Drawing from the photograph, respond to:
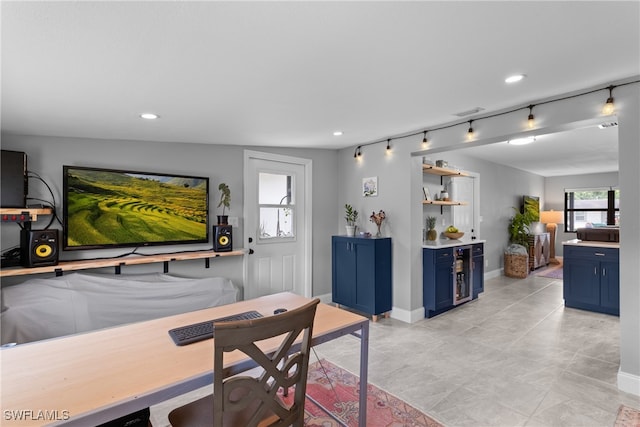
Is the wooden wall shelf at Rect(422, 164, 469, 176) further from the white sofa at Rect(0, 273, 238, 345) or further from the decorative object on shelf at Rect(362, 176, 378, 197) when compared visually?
the white sofa at Rect(0, 273, 238, 345)

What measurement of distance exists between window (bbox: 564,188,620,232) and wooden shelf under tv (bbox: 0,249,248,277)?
879 centimetres

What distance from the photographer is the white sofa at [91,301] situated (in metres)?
2.54

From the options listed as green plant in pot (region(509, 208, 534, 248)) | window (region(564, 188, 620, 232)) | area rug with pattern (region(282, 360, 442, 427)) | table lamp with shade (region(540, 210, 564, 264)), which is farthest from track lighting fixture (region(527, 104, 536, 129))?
window (region(564, 188, 620, 232))

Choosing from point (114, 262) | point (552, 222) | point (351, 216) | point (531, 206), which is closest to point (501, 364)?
point (351, 216)

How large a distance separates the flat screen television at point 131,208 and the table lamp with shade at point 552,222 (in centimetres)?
816

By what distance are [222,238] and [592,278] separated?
492 centimetres

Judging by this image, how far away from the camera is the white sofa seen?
2537mm

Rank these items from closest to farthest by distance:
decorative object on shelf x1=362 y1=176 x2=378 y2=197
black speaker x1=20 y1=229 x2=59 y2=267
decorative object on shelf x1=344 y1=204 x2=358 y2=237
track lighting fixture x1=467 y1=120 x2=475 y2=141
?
black speaker x1=20 y1=229 x2=59 y2=267 → track lighting fixture x1=467 y1=120 x2=475 y2=141 → decorative object on shelf x1=362 y1=176 x2=378 y2=197 → decorative object on shelf x1=344 y1=204 x2=358 y2=237

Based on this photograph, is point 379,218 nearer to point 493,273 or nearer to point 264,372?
point 264,372

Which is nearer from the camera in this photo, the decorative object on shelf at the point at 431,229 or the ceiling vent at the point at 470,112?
the ceiling vent at the point at 470,112

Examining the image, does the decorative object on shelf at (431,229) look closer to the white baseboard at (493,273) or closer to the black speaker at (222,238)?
the white baseboard at (493,273)

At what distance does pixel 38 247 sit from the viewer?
104 inches

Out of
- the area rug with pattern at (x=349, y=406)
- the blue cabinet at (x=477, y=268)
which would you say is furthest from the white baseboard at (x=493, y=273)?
the area rug with pattern at (x=349, y=406)

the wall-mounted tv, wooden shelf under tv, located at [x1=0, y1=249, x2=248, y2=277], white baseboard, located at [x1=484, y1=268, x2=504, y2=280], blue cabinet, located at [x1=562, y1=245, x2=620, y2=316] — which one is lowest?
white baseboard, located at [x1=484, y1=268, x2=504, y2=280]
